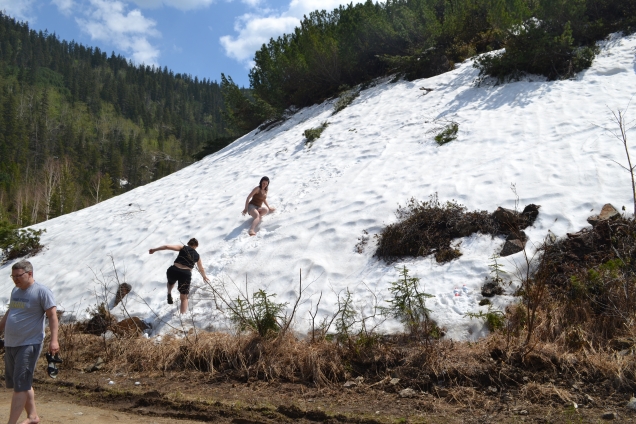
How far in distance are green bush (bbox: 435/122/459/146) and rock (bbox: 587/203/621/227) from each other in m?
4.19

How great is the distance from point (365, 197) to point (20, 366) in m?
Result: 5.96

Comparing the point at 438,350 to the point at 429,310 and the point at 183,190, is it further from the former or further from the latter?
the point at 183,190

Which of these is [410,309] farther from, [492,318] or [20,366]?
[20,366]

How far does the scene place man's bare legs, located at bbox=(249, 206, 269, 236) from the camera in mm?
8633

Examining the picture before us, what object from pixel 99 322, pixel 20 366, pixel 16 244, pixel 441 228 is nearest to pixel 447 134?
pixel 441 228

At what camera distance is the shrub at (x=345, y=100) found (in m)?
15.1

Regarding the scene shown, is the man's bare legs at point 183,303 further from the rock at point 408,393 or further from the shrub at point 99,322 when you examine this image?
the rock at point 408,393

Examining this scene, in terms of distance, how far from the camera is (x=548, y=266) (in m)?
5.50

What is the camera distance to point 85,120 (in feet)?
391

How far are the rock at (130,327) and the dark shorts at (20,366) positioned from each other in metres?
2.32

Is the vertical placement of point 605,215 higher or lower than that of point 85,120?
lower

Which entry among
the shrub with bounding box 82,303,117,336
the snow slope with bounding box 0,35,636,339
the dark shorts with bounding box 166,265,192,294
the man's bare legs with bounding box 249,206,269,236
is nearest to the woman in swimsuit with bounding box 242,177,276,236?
the man's bare legs with bounding box 249,206,269,236

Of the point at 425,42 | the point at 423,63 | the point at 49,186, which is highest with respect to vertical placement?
the point at 49,186

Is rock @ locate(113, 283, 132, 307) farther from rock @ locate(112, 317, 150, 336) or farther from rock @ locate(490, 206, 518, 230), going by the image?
rock @ locate(490, 206, 518, 230)
